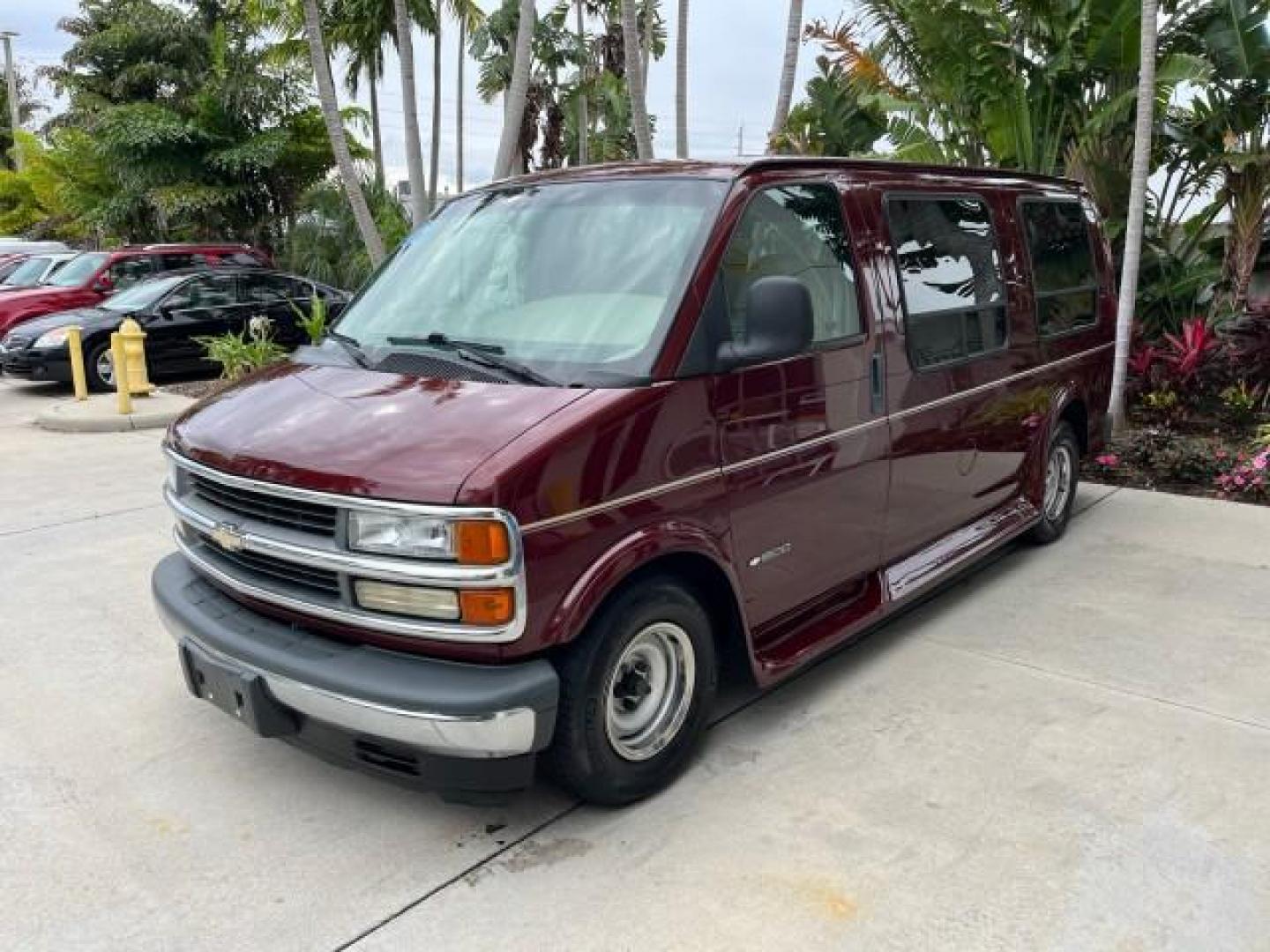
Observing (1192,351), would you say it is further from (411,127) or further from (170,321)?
(170,321)

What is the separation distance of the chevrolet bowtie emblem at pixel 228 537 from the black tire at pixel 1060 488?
4229mm

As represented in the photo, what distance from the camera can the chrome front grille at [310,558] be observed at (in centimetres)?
275

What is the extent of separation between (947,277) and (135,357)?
920 cm

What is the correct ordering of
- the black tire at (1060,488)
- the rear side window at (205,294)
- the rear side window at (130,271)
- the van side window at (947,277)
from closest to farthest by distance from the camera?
the van side window at (947,277) < the black tire at (1060,488) < the rear side window at (205,294) < the rear side window at (130,271)

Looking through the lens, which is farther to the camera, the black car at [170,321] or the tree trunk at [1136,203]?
the black car at [170,321]

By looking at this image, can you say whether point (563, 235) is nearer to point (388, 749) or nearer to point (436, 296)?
point (436, 296)

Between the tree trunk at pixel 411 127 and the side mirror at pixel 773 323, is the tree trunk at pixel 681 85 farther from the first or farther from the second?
the side mirror at pixel 773 323

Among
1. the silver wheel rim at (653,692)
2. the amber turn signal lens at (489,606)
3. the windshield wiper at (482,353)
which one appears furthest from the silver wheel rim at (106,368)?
the amber turn signal lens at (489,606)

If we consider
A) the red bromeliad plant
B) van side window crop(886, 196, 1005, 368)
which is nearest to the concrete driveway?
van side window crop(886, 196, 1005, 368)

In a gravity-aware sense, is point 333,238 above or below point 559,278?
above

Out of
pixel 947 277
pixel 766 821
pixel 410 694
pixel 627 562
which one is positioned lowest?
pixel 766 821

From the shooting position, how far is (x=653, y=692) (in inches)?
133

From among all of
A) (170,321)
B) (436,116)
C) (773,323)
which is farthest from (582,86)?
(773,323)

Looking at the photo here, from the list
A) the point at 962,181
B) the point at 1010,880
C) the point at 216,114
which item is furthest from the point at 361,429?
the point at 216,114
